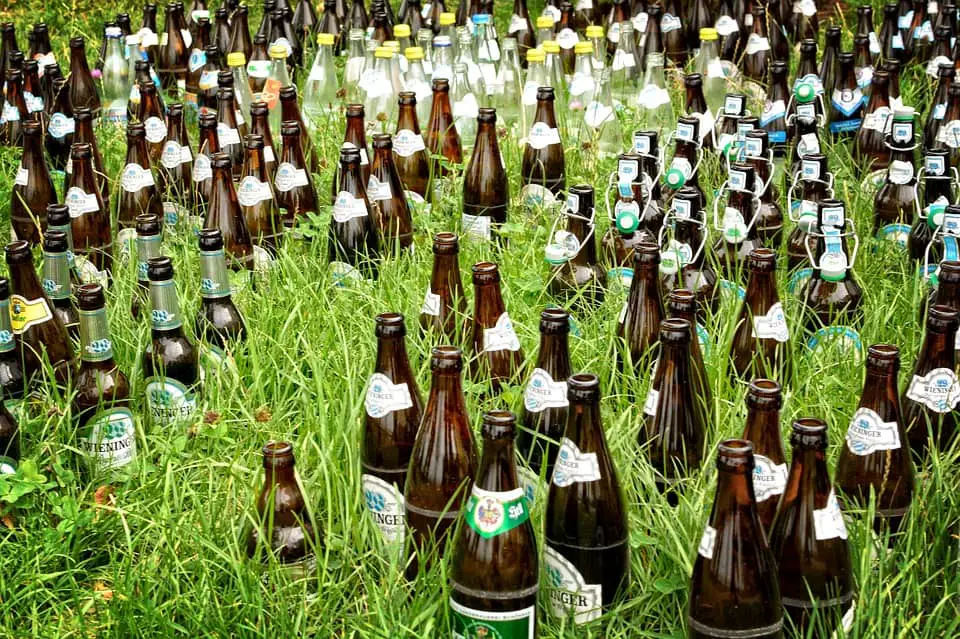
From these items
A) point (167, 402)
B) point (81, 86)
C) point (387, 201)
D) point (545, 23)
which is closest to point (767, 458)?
point (167, 402)

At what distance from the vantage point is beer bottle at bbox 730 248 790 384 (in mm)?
2926

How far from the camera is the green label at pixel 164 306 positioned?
289 cm

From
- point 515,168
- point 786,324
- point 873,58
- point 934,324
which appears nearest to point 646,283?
point 786,324

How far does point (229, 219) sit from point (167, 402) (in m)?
1.05

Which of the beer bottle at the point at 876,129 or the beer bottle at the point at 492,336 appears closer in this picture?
the beer bottle at the point at 492,336

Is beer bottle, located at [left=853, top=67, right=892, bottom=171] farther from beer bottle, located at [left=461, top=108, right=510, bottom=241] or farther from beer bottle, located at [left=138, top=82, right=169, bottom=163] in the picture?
beer bottle, located at [left=138, top=82, right=169, bottom=163]

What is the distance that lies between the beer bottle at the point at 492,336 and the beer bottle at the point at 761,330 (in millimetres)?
544

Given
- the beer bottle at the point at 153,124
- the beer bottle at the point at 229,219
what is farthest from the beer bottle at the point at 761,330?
the beer bottle at the point at 153,124

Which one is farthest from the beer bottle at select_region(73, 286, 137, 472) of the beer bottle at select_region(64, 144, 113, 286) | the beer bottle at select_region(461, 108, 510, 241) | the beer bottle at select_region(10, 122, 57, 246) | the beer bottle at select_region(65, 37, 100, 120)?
the beer bottle at select_region(65, 37, 100, 120)

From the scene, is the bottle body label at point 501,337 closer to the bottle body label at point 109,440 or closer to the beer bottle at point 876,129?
the bottle body label at point 109,440

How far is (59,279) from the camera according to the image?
317cm

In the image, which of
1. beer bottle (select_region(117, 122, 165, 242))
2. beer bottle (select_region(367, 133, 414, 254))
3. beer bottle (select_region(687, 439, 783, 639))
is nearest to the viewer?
beer bottle (select_region(687, 439, 783, 639))

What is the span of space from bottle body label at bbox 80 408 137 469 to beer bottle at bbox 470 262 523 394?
2.75 feet

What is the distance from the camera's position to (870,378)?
233cm
